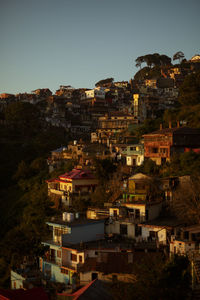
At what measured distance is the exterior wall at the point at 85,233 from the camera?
19141 millimetres

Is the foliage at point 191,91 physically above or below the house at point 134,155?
above

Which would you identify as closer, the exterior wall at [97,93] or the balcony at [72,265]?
the balcony at [72,265]

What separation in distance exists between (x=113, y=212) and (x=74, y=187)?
292 inches

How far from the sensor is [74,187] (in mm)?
28438

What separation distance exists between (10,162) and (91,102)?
68.6 ft

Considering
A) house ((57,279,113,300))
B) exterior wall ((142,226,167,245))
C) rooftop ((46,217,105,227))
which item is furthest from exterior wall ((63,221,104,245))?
house ((57,279,113,300))

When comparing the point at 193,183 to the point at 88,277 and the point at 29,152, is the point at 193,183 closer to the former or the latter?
the point at 88,277

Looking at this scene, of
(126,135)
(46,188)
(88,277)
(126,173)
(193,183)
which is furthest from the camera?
(126,135)

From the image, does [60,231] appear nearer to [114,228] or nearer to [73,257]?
[73,257]

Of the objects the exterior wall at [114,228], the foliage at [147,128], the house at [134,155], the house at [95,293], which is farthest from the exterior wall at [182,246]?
the foliage at [147,128]

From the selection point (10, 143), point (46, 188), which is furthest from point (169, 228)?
point (10, 143)

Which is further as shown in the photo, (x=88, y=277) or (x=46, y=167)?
(x=46, y=167)

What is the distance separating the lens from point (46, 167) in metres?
40.1

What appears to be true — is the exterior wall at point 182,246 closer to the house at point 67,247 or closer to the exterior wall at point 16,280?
the house at point 67,247
